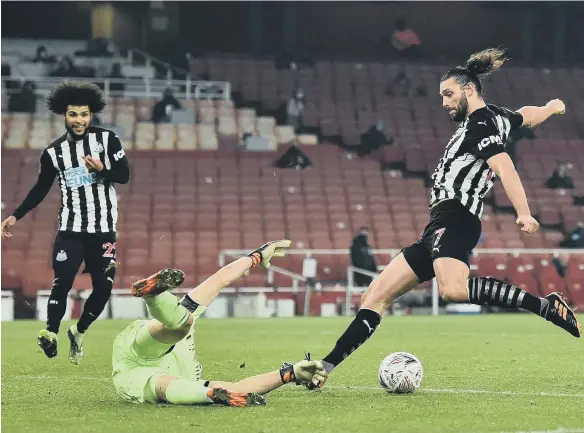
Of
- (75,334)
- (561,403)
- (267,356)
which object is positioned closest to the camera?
(561,403)

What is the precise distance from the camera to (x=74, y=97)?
831 cm

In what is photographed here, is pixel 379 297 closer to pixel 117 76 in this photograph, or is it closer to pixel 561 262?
pixel 561 262

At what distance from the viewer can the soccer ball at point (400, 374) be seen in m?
6.48

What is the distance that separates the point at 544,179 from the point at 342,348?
18.9 m

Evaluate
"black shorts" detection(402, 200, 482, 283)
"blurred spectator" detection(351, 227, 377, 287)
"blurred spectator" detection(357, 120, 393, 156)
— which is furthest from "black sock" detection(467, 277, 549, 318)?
"blurred spectator" detection(357, 120, 393, 156)

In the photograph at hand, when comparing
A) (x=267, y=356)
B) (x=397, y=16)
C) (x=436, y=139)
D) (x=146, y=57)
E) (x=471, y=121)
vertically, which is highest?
(x=397, y=16)

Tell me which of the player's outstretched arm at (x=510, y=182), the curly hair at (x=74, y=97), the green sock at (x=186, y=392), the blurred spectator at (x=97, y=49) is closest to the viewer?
the green sock at (x=186, y=392)

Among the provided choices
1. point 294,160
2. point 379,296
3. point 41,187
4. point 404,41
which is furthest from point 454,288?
point 404,41

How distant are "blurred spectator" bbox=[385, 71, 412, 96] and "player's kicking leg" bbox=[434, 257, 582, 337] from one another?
69.9ft

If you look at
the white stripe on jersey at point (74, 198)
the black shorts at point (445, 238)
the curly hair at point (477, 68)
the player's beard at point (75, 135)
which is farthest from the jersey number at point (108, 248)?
the curly hair at point (477, 68)

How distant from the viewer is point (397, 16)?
30.5m

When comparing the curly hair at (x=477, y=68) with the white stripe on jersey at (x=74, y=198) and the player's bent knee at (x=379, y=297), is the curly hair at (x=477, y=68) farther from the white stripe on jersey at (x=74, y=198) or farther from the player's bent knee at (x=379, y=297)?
the white stripe on jersey at (x=74, y=198)

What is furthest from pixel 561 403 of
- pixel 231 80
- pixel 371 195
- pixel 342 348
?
pixel 231 80

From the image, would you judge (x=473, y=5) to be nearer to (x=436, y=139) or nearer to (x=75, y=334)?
(x=436, y=139)
